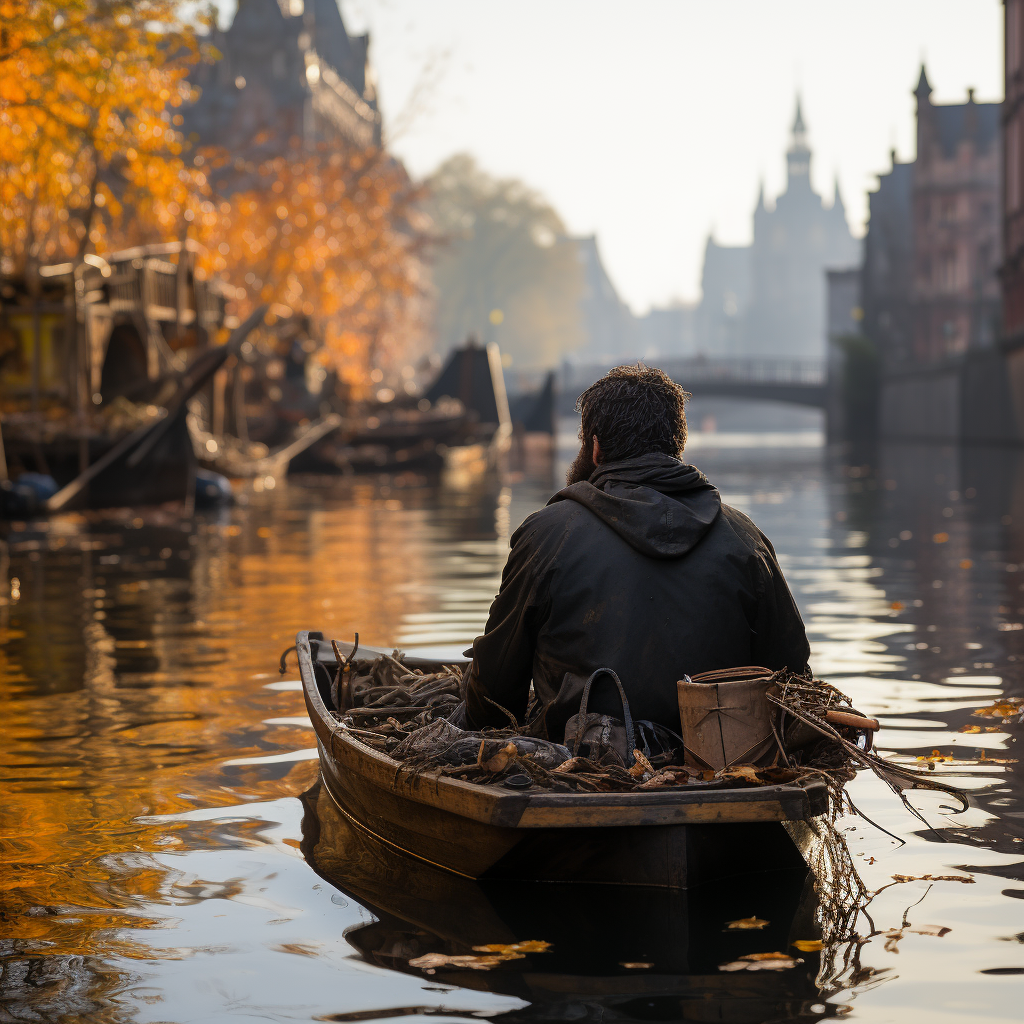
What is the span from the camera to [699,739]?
15.2 ft

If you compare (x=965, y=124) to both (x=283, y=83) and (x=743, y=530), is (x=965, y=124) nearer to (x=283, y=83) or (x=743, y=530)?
(x=283, y=83)

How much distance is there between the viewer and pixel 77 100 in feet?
86.4

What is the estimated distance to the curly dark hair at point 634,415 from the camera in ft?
16.3

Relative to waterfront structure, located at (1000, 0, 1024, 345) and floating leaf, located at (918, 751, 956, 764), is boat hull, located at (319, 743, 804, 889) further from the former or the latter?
waterfront structure, located at (1000, 0, 1024, 345)

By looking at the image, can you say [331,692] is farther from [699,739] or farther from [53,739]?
[699,739]

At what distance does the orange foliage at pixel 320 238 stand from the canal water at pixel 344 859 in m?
30.6

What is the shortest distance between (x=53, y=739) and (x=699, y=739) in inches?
154

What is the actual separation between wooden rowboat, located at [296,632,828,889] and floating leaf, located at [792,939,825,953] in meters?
0.31

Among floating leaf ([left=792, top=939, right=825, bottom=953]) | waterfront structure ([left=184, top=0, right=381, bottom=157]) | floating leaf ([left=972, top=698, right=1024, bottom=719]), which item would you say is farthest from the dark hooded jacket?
waterfront structure ([left=184, top=0, right=381, bottom=157])

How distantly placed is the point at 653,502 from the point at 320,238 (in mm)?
43533

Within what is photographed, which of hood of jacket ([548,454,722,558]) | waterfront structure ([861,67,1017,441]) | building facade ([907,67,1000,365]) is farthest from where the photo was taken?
building facade ([907,67,1000,365])

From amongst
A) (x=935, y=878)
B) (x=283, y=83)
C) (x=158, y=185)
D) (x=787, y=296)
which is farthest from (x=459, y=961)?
(x=787, y=296)

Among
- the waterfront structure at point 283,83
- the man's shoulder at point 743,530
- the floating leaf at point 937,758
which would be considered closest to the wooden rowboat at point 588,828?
the man's shoulder at point 743,530

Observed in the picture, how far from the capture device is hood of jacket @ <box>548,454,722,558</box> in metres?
4.80
